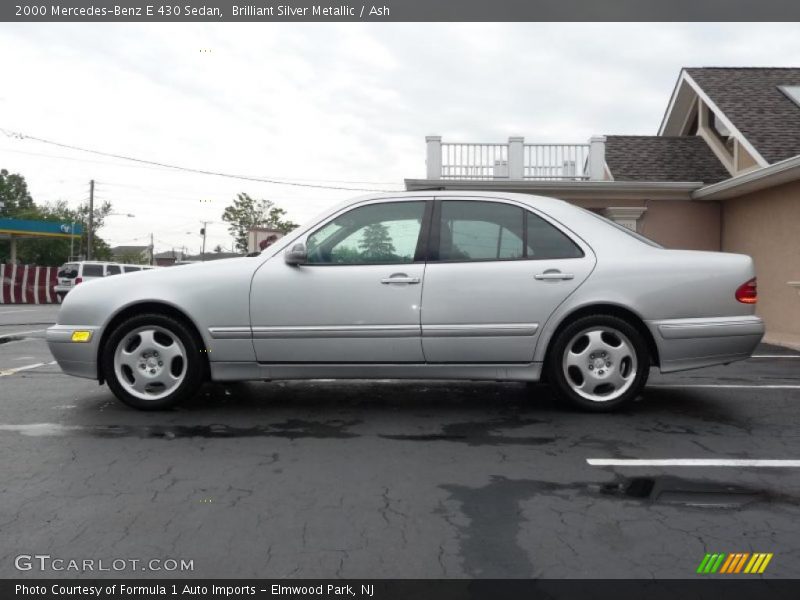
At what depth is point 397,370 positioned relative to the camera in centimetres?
454

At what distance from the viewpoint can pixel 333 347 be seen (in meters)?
4.52

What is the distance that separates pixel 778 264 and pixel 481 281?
8482 mm

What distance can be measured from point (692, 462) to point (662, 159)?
12.7 meters

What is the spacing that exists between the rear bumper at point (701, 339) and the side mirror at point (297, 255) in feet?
8.13

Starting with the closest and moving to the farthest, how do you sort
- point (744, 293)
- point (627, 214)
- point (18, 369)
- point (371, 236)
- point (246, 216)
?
point (744, 293), point (371, 236), point (18, 369), point (627, 214), point (246, 216)

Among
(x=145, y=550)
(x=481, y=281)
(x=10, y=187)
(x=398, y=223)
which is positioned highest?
(x=10, y=187)

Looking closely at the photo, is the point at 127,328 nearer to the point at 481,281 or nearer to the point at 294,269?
the point at 294,269

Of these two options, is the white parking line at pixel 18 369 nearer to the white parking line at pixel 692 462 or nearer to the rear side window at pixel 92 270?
the white parking line at pixel 692 462

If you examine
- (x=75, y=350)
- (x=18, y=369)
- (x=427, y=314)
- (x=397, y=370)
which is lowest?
(x=18, y=369)

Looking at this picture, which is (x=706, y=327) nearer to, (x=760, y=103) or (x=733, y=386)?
(x=733, y=386)

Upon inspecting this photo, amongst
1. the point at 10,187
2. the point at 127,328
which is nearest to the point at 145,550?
the point at 127,328

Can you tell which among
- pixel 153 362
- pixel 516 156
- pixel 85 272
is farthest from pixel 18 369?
pixel 85 272

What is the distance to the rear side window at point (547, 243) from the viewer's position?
15.2ft
